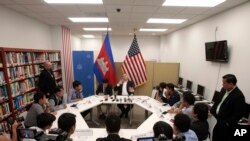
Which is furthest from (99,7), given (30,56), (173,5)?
(30,56)

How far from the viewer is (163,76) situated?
21.7ft

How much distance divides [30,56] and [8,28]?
78 centimetres

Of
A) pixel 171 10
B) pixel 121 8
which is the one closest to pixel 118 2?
pixel 121 8

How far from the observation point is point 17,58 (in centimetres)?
370

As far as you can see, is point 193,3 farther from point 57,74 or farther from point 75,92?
point 57,74

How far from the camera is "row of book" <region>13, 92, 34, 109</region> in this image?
11.8 feet

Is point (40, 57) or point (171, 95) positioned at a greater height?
point (40, 57)

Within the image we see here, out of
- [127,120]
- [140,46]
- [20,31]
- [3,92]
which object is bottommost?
[127,120]

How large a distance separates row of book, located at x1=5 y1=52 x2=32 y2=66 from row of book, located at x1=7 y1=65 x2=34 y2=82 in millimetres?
114

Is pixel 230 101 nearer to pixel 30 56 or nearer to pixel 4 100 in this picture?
pixel 4 100

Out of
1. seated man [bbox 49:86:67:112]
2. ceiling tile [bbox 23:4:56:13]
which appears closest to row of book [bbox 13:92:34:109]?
seated man [bbox 49:86:67:112]

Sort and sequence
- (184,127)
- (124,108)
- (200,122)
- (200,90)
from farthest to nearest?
(124,108), (200,90), (200,122), (184,127)

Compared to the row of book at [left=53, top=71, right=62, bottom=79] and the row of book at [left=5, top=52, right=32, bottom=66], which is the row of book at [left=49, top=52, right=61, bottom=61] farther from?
the row of book at [left=5, top=52, right=32, bottom=66]

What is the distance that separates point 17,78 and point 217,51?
464 centimetres
